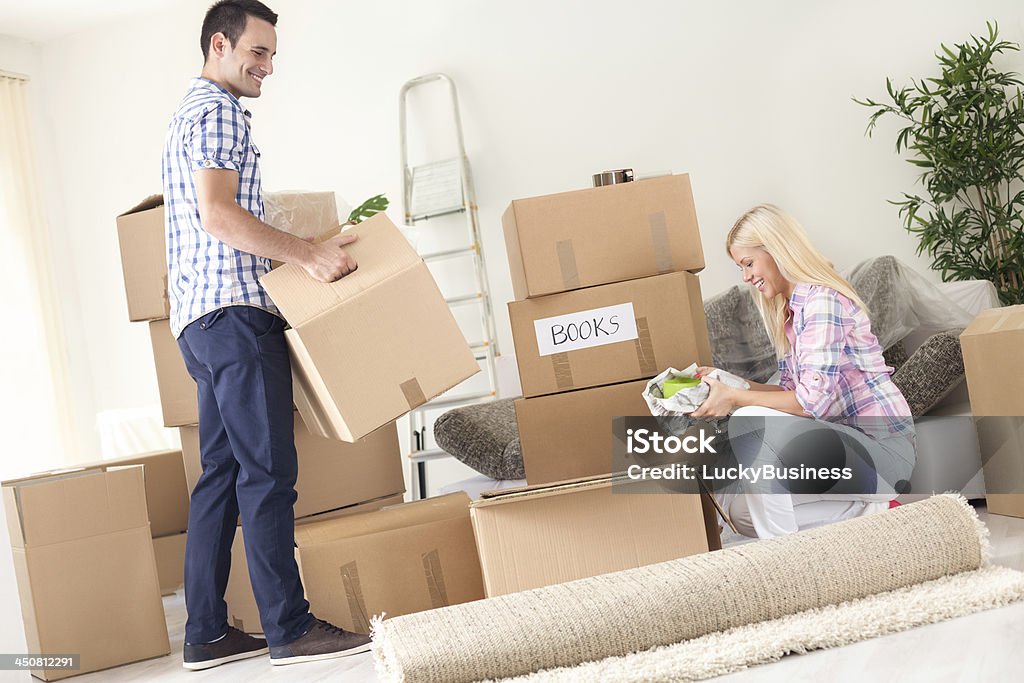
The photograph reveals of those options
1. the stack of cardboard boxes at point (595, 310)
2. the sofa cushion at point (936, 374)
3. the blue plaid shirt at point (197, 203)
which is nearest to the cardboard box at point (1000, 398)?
the sofa cushion at point (936, 374)

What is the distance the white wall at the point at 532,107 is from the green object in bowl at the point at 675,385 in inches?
67.0

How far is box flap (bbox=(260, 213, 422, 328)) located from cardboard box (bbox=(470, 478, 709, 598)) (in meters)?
0.50

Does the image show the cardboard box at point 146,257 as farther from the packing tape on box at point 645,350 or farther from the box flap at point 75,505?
the packing tape on box at point 645,350

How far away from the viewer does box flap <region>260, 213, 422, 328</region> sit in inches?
75.2

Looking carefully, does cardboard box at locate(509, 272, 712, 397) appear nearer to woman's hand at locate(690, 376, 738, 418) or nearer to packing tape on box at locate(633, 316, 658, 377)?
packing tape on box at locate(633, 316, 658, 377)

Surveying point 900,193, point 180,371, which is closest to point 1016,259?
point 900,193

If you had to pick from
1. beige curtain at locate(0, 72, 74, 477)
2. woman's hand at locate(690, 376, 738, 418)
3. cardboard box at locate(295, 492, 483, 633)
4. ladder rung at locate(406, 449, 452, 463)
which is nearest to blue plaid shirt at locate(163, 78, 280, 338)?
cardboard box at locate(295, 492, 483, 633)

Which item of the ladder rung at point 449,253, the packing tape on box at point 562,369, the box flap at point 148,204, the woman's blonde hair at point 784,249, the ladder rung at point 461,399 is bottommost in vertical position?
the ladder rung at point 461,399

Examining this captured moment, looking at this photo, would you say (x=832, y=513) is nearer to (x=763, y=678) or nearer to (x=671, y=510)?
(x=671, y=510)

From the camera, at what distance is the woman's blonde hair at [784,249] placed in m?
2.08

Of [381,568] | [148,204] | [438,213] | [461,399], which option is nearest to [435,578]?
[381,568]

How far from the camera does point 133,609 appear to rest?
227 centimetres

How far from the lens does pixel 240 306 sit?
6.50 ft

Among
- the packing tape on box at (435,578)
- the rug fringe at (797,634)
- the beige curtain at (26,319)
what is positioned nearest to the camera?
the rug fringe at (797,634)
